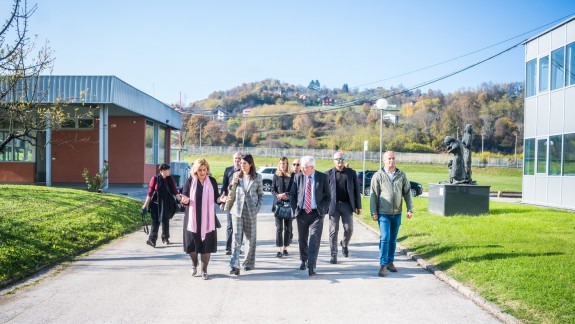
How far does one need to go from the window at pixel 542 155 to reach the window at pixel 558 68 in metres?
2.32

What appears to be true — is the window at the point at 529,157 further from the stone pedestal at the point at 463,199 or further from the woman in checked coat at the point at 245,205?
the woman in checked coat at the point at 245,205

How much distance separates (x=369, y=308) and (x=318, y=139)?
99479mm

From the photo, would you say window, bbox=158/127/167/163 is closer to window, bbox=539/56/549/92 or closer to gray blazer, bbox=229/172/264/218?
window, bbox=539/56/549/92

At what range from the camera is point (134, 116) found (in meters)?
29.3

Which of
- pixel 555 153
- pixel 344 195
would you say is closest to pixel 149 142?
pixel 555 153

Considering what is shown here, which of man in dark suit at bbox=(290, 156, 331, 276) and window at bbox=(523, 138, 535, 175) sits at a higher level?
window at bbox=(523, 138, 535, 175)

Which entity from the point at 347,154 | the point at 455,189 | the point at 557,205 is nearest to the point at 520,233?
the point at 455,189

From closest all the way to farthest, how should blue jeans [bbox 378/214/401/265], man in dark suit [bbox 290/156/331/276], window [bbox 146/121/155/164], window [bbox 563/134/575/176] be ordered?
blue jeans [bbox 378/214/401/265]
man in dark suit [bbox 290/156/331/276]
window [bbox 563/134/575/176]
window [bbox 146/121/155/164]

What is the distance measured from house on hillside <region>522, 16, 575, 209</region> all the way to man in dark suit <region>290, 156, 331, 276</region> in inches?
579

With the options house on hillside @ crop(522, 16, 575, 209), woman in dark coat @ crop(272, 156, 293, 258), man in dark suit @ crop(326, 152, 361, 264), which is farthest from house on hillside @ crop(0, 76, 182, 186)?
house on hillside @ crop(522, 16, 575, 209)

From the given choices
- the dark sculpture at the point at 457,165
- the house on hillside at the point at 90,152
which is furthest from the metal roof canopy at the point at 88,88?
the dark sculpture at the point at 457,165

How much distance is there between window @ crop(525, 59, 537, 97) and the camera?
73.9 feet

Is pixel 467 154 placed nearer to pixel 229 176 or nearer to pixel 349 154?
pixel 229 176

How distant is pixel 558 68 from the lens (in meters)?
20.7
